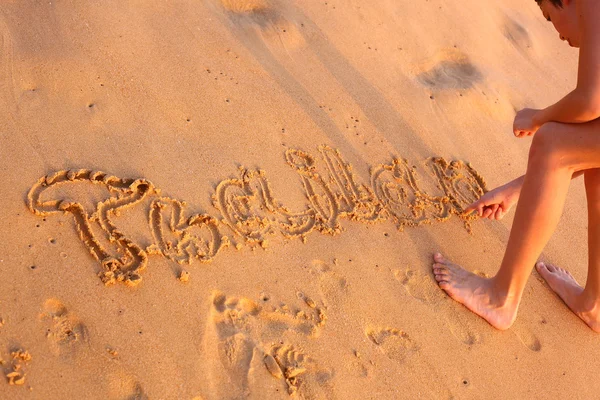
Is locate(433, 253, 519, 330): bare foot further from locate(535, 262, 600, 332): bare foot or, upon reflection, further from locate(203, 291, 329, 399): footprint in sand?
locate(203, 291, 329, 399): footprint in sand

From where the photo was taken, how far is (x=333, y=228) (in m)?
2.49

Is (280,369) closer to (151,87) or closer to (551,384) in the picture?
(551,384)

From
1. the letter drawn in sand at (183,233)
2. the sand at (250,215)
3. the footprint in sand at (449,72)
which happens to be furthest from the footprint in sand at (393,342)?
the footprint in sand at (449,72)

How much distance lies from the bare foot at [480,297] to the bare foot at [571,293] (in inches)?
14.1

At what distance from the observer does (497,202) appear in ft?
8.99

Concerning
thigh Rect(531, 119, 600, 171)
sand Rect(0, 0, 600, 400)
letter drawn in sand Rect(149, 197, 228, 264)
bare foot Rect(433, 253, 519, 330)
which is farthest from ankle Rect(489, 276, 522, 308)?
letter drawn in sand Rect(149, 197, 228, 264)

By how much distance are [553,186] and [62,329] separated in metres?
1.76

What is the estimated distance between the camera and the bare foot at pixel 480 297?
2.39 m

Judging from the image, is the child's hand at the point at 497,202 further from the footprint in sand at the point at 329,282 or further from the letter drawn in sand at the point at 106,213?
the letter drawn in sand at the point at 106,213

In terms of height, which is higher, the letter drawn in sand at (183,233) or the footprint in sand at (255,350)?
the letter drawn in sand at (183,233)

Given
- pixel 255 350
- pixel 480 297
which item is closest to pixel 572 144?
pixel 480 297

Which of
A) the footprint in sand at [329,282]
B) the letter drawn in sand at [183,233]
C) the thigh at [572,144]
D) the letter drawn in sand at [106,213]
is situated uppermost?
the letter drawn in sand at [106,213]

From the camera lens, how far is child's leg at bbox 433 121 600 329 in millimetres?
2207

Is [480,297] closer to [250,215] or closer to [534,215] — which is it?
[534,215]
